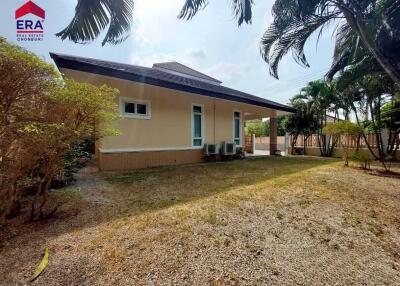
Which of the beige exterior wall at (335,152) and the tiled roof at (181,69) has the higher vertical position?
the tiled roof at (181,69)

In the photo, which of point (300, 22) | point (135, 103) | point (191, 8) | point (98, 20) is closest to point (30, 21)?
point (135, 103)

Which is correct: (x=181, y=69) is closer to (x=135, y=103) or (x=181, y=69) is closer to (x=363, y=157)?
(x=135, y=103)

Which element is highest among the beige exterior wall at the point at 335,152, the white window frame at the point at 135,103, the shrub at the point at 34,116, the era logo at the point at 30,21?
the era logo at the point at 30,21

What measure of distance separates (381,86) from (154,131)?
34.7 feet

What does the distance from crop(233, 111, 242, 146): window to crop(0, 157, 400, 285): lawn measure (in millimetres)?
8440

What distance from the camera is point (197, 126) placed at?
1124 centimetres

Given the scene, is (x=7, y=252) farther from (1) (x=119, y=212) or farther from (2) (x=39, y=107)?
(2) (x=39, y=107)

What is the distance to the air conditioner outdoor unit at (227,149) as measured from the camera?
11.9 m

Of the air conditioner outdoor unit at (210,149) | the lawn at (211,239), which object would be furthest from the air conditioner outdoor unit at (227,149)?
the lawn at (211,239)

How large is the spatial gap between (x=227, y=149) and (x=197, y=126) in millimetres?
2179

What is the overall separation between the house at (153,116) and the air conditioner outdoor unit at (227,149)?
46cm

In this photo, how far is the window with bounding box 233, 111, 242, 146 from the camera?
1345 centimetres

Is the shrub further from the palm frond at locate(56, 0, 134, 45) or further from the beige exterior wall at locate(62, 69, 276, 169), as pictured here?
the beige exterior wall at locate(62, 69, 276, 169)

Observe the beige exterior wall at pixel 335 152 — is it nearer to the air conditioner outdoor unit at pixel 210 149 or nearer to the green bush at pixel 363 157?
the green bush at pixel 363 157
